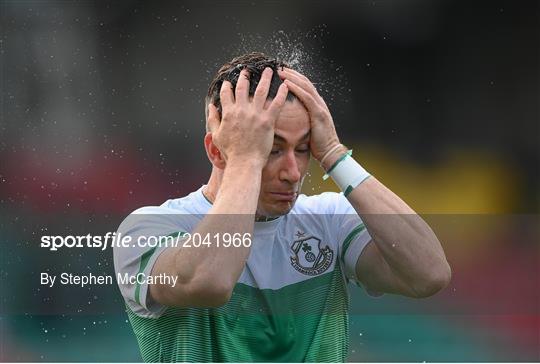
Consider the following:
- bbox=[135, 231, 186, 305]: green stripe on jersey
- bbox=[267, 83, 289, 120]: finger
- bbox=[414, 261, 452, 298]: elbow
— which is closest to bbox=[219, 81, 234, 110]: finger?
bbox=[267, 83, 289, 120]: finger

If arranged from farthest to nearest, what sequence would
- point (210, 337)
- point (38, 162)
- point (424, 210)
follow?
point (424, 210) → point (38, 162) → point (210, 337)

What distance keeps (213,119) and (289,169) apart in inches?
13.4

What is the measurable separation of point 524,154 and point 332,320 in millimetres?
3416

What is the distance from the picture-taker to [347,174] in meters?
2.68

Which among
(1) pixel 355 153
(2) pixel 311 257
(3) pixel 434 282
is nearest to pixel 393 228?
(3) pixel 434 282

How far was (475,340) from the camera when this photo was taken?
580 centimetres

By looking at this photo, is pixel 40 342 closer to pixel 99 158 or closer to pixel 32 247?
pixel 32 247

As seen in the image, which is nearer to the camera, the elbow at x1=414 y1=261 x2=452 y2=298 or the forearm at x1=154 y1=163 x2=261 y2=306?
the forearm at x1=154 y1=163 x2=261 y2=306

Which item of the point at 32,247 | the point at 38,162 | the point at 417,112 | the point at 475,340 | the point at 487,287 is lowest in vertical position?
the point at 475,340

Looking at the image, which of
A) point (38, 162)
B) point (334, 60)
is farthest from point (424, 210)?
point (38, 162)

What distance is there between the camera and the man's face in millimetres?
2669

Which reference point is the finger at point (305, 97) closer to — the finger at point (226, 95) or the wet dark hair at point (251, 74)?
the wet dark hair at point (251, 74)

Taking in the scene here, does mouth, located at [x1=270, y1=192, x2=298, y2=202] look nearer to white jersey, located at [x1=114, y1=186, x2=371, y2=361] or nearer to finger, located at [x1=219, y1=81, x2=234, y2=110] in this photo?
white jersey, located at [x1=114, y1=186, x2=371, y2=361]

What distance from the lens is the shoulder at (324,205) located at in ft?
9.70
